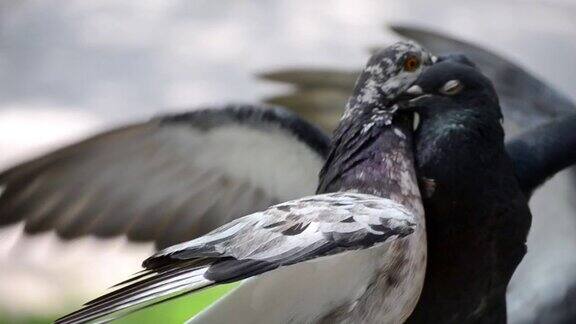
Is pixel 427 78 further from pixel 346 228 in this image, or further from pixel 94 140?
pixel 94 140

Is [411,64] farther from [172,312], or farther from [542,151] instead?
[172,312]

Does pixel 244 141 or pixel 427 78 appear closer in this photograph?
pixel 427 78

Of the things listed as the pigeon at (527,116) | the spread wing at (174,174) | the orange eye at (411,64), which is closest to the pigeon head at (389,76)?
the orange eye at (411,64)

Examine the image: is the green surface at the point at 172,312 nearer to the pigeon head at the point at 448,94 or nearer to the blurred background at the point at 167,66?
the blurred background at the point at 167,66

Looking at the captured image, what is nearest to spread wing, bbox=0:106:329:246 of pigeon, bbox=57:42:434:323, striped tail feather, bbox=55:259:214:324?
pigeon, bbox=57:42:434:323

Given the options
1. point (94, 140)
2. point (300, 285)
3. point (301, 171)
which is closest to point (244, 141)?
point (301, 171)

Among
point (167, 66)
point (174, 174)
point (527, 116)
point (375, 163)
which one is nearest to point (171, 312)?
point (174, 174)
